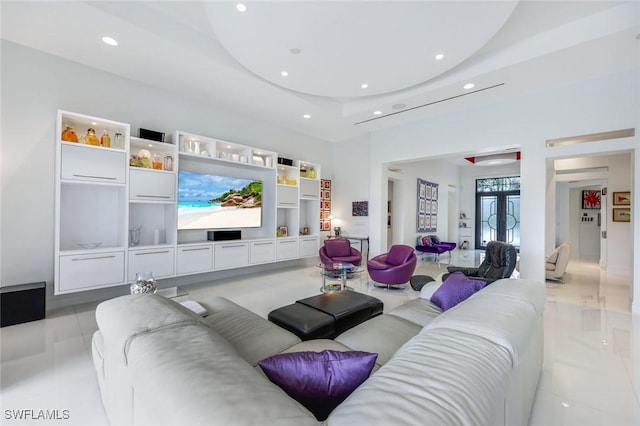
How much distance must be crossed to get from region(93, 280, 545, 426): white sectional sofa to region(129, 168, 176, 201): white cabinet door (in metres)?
2.75

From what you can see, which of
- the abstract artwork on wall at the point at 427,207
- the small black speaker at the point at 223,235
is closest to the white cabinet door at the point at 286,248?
the small black speaker at the point at 223,235

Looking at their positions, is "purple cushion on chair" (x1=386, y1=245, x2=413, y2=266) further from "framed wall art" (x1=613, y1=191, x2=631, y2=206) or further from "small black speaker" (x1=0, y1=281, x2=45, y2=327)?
"framed wall art" (x1=613, y1=191, x2=631, y2=206)

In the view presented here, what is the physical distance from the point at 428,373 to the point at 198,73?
4575 mm

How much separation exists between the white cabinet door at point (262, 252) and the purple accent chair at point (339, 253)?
102 centimetres

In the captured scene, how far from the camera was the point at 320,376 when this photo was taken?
3.63 ft

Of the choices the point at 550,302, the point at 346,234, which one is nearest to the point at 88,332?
the point at 346,234

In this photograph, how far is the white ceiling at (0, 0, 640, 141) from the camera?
8.59 ft

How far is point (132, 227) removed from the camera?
4.34 meters

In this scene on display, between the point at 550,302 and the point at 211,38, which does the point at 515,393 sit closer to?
the point at 550,302

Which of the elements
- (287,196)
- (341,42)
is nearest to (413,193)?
(287,196)

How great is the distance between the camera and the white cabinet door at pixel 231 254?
4930mm

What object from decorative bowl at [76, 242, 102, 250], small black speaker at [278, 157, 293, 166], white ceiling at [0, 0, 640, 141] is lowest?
decorative bowl at [76, 242, 102, 250]

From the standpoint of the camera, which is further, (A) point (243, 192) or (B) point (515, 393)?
(A) point (243, 192)

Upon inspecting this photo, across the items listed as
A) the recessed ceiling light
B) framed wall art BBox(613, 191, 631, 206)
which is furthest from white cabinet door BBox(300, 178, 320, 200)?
framed wall art BBox(613, 191, 631, 206)
